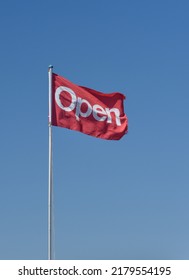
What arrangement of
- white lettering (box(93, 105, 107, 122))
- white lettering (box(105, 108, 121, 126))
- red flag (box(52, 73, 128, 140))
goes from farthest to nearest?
white lettering (box(105, 108, 121, 126)) < white lettering (box(93, 105, 107, 122)) < red flag (box(52, 73, 128, 140))

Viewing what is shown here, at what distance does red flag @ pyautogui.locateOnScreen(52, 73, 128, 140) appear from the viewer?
1601 inches

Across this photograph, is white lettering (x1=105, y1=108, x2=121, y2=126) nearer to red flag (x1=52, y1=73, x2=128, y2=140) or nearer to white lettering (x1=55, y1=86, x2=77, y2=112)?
red flag (x1=52, y1=73, x2=128, y2=140)

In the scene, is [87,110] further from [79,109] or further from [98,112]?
[98,112]

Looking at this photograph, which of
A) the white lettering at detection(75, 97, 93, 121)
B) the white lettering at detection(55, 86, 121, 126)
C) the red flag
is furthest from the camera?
the white lettering at detection(75, 97, 93, 121)

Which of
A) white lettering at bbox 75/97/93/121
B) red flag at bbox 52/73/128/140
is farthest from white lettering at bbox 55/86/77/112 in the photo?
white lettering at bbox 75/97/93/121

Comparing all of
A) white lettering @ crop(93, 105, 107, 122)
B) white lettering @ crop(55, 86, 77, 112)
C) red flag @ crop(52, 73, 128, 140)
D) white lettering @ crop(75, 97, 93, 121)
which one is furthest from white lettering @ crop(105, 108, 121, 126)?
white lettering @ crop(55, 86, 77, 112)

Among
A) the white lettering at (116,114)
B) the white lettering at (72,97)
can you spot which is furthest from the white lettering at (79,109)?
the white lettering at (116,114)

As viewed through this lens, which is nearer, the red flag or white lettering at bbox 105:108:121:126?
the red flag

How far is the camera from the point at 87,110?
41.9 m

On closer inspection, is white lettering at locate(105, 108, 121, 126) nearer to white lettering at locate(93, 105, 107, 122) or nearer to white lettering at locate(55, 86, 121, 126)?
white lettering at locate(55, 86, 121, 126)

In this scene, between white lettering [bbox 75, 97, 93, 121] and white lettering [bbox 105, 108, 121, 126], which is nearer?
white lettering [bbox 75, 97, 93, 121]

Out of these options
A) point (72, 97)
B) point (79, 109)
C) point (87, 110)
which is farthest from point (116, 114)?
point (72, 97)
